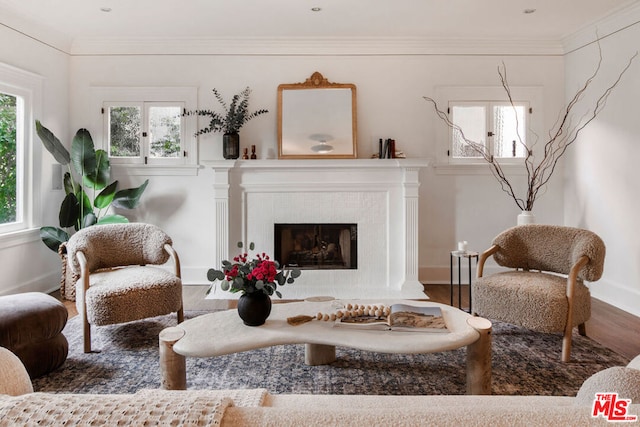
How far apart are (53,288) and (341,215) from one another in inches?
123

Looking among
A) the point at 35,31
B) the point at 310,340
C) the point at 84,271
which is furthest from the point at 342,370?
the point at 35,31

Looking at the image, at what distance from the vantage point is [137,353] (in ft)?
9.20

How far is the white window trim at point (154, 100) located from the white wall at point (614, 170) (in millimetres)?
4131

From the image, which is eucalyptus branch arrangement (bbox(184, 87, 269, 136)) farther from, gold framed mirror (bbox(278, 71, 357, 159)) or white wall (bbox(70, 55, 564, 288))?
gold framed mirror (bbox(278, 71, 357, 159))

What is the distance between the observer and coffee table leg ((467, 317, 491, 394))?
81.8 inches

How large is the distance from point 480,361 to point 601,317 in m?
2.20

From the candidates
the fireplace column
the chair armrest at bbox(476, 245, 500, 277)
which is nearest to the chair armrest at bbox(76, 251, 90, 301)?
the fireplace column

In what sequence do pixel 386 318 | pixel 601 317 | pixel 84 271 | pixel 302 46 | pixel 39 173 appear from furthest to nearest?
pixel 302 46 → pixel 39 173 → pixel 601 317 → pixel 84 271 → pixel 386 318

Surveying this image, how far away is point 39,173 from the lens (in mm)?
4273

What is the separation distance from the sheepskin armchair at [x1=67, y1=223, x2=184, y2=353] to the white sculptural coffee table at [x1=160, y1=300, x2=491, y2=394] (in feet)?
2.68

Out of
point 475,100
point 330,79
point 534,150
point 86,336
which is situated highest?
point 330,79

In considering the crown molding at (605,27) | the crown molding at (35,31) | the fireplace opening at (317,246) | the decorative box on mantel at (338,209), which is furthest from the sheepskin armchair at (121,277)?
the crown molding at (605,27)

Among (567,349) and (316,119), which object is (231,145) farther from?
(567,349)

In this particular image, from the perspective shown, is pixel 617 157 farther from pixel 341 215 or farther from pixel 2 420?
pixel 2 420
